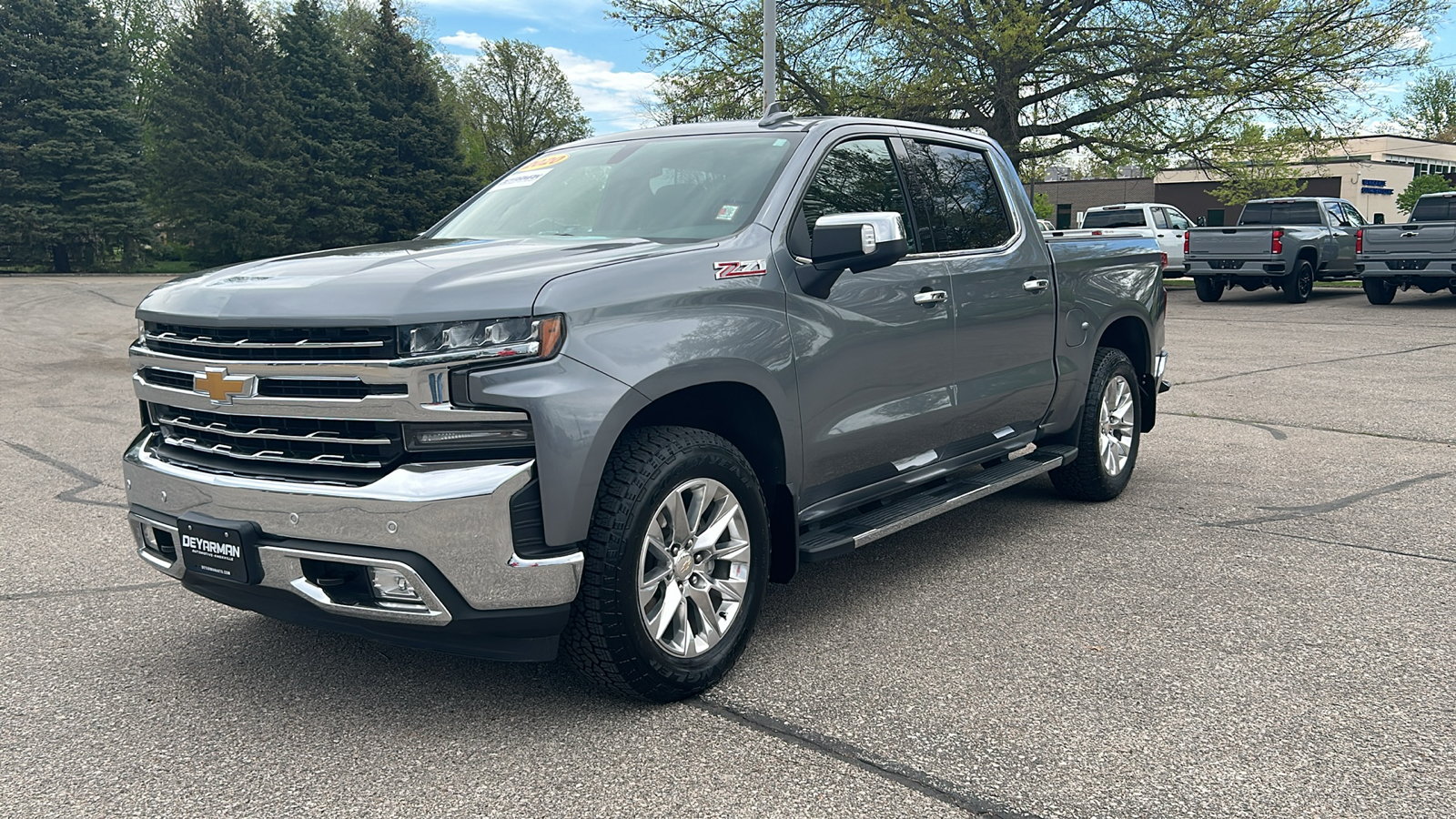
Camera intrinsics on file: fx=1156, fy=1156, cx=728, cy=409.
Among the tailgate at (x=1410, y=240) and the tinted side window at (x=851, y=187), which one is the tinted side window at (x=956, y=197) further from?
the tailgate at (x=1410, y=240)

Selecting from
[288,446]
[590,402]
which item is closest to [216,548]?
[288,446]

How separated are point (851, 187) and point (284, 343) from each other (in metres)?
2.35

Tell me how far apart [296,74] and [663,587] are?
48.7 metres

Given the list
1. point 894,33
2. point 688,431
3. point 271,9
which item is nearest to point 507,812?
point 688,431

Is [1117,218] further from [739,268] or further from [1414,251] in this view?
[739,268]

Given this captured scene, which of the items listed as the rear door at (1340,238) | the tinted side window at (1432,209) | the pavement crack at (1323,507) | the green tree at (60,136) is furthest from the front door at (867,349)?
the green tree at (60,136)

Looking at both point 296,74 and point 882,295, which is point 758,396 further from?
point 296,74

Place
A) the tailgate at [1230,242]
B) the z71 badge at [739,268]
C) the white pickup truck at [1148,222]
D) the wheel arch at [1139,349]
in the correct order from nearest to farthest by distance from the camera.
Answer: the z71 badge at [739,268] < the wheel arch at [1139,349] < the tailgate at [1230,242] < the white pickup truck at [1148,222]

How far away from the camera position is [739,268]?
3918 mm

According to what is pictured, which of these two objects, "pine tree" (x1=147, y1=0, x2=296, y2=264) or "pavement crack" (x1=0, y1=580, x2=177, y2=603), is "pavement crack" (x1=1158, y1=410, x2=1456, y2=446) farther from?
"pine tree" (x1=147, y1=0, x2=296, y2=264)

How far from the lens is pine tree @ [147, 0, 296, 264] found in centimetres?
4409

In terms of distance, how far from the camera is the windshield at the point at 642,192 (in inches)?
170

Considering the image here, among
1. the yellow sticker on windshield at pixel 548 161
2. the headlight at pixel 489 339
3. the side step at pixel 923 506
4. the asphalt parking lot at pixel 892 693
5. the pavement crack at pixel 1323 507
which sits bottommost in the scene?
the pavement crack at pixel 1323 507

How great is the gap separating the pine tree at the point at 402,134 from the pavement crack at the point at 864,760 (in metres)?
45.2
